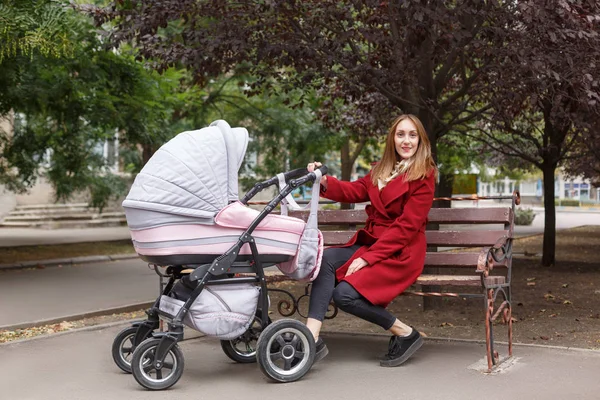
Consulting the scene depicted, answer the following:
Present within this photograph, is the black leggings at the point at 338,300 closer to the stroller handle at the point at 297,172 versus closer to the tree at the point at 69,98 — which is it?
the stroller handle at the point at 297,172

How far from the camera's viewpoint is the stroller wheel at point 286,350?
5.42 meters

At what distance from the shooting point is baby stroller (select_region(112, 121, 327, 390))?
5.31 metres

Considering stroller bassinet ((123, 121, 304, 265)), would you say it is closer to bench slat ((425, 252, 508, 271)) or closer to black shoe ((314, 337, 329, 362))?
black shoe ((314, 337, 329, 362))

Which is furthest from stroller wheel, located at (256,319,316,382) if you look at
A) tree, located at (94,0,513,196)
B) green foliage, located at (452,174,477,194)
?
green foliage, located at (452,174,477,194)

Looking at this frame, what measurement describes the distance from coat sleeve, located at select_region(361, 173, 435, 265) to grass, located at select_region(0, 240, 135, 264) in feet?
35.6

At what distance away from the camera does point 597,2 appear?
8.18 m

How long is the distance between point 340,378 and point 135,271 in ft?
30.2

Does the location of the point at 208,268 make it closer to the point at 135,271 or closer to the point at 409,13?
the point at 409,13

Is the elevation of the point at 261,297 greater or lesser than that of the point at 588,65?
lesser

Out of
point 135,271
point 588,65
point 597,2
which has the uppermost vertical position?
point 597,2

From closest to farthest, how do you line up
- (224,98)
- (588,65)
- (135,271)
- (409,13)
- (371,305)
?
1. (371,305)
2. (409,13)
3. (588,65)
4. (135,271)
5. (224,98)

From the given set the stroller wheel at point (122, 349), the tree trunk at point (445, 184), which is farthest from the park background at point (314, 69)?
the tree trunk at point (445, 184)

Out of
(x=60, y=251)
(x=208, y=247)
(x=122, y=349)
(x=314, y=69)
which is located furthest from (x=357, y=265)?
(x=60, y=251)

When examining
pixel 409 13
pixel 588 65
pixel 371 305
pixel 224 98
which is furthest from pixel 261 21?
pixel 224 98
